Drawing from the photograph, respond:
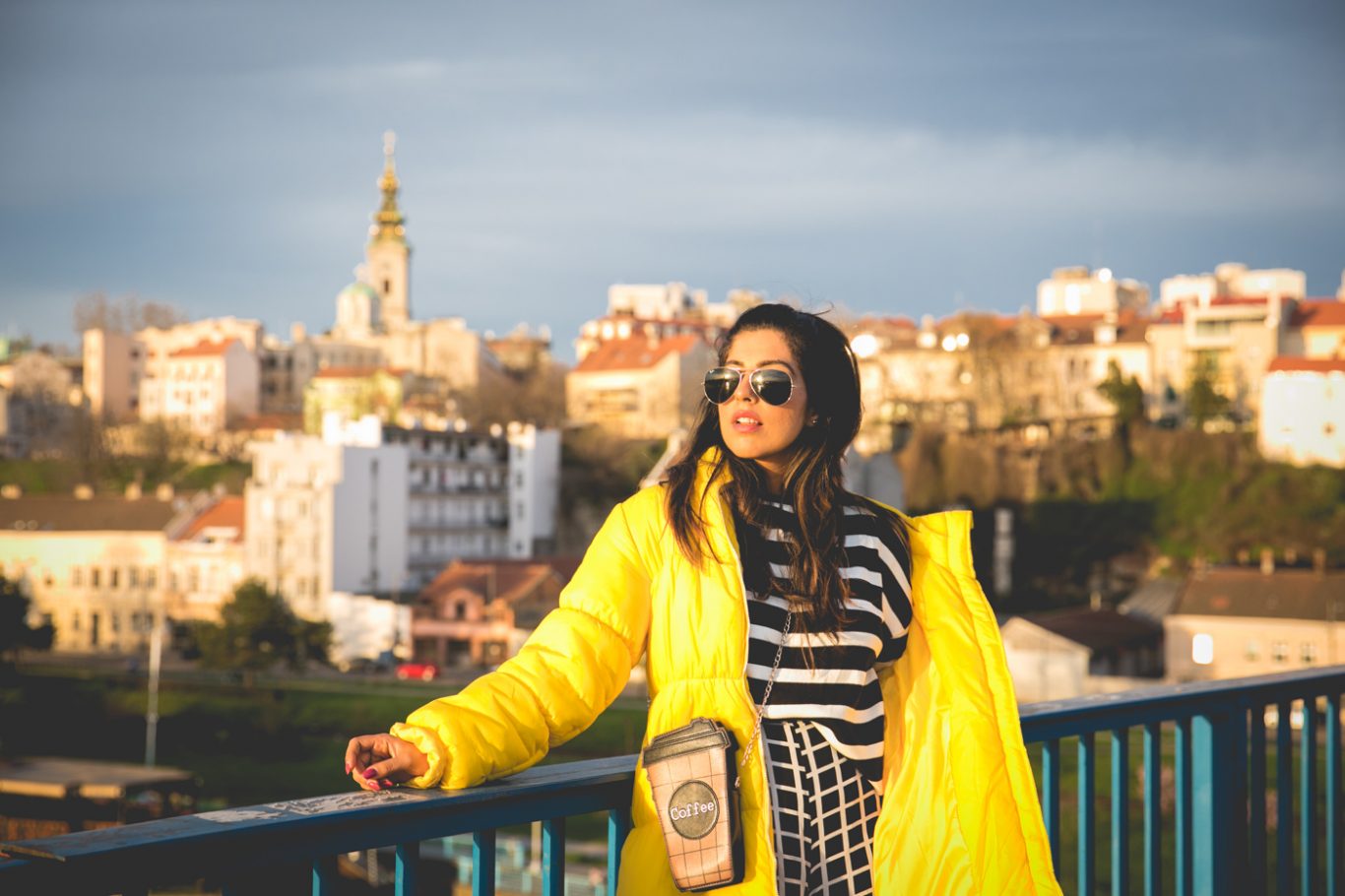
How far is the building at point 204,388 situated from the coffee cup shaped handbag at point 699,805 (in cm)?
7039

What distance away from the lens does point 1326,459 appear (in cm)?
4641

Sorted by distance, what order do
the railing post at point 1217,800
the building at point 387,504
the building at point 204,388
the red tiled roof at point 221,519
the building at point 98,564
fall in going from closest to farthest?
Answer: the railing post at point 1217,800 < the building at point 387,504 < the building at point 98,564 < the red tiled roof at point 221,519 < the building at point 204,388

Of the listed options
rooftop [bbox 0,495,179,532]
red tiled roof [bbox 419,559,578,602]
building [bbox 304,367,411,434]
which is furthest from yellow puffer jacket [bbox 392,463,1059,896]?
building [bbox 304,367,411,434]

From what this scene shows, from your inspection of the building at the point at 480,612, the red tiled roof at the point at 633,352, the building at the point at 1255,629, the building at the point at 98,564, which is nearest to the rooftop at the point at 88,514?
the building at the point at 98,564

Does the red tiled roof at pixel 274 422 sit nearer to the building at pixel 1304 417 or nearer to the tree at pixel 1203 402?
the tree at pixel 1203 402

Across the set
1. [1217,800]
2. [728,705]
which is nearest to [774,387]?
[728,705]

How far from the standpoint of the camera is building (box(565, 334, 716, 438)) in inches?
2329

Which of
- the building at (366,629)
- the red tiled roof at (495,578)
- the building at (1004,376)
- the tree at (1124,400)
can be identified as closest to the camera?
the red tiled roof at (495,578)

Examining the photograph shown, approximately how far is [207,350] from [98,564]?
93.1ft

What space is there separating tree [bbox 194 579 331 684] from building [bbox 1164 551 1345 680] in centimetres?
2132

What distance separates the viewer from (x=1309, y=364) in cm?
4800

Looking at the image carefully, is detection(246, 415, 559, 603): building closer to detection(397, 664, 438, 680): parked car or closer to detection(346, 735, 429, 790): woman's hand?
detection(397, 664, 438, 680): parked car

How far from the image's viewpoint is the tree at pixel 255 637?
33.9m

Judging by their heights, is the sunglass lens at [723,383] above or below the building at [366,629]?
above
